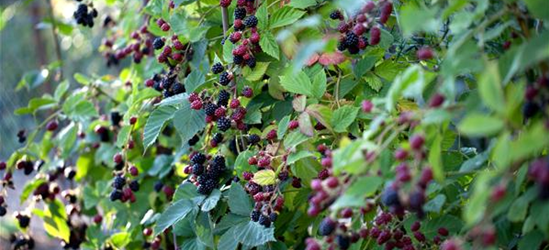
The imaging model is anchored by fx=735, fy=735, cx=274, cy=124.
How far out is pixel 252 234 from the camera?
1.35 m

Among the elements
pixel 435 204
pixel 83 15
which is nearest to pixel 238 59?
pixel 435 204

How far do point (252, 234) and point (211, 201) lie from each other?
0.42 ft

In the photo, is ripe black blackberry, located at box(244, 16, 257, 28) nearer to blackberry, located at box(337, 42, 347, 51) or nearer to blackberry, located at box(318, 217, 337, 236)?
blackberry, located at box(337, 42, 347, 51)

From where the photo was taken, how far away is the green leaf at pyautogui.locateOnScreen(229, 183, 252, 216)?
142 cm

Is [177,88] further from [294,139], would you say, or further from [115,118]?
[115,118]

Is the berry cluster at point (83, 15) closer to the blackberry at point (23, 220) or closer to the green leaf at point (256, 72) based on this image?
the blackberry at point (23, 220)

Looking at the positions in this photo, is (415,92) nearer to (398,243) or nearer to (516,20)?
(516,20)

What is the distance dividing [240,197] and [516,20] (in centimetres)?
65

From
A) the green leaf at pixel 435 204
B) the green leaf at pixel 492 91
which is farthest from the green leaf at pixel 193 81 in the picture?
the green leaf at pixel 492 91

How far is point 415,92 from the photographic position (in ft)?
2.75

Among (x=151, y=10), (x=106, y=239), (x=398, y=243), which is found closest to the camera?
(x=398, y=243)

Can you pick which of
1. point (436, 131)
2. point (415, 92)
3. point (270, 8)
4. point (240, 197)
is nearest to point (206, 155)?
point (240, 197)

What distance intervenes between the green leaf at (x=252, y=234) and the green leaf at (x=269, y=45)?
0.32 metres

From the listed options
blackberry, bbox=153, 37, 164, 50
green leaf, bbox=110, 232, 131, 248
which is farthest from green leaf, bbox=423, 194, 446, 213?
green leaf, bbox=110, 232, 131, 248
